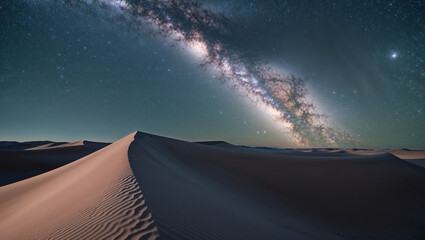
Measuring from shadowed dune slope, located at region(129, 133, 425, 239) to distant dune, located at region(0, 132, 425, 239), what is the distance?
0.10 feet

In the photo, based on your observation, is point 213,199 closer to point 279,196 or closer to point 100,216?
point 100,216

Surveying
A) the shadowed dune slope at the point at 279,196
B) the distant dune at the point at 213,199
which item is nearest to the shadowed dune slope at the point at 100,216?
the distant dune at the point at 213,199

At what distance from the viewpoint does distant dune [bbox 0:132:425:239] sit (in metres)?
2.50

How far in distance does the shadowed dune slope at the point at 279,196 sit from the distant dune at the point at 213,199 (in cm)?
3

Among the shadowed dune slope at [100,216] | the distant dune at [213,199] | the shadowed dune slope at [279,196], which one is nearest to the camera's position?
the shadowed dune slope at [100,216]

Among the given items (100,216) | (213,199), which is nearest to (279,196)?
(213,199)

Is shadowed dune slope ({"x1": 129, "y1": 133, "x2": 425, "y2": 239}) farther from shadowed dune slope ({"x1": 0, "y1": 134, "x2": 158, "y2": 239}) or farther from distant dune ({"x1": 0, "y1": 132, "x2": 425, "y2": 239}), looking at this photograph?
shadowed dune slope ({"x1": 0, "y1": 134, "x2": 158, "y2": 239})

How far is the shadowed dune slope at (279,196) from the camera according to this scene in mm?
3006

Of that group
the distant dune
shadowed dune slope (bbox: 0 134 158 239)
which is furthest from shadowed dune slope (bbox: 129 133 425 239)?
shadowed dune slope (bbox: 0 134 158 239)

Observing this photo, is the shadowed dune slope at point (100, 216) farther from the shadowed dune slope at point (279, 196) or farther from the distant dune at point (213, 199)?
the shadowed dune slope at point (279, 196)

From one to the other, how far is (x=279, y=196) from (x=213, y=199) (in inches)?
176

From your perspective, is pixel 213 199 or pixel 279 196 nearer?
pixel 213 199

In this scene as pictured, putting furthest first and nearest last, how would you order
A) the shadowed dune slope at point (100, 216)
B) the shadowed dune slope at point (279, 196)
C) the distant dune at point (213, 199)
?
the shadowed dune slope at point (279, 196), the distant dune at point (213, 199), the shadowed dune slope at point (100, 216)

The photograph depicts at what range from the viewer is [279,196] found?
7.54 meters
